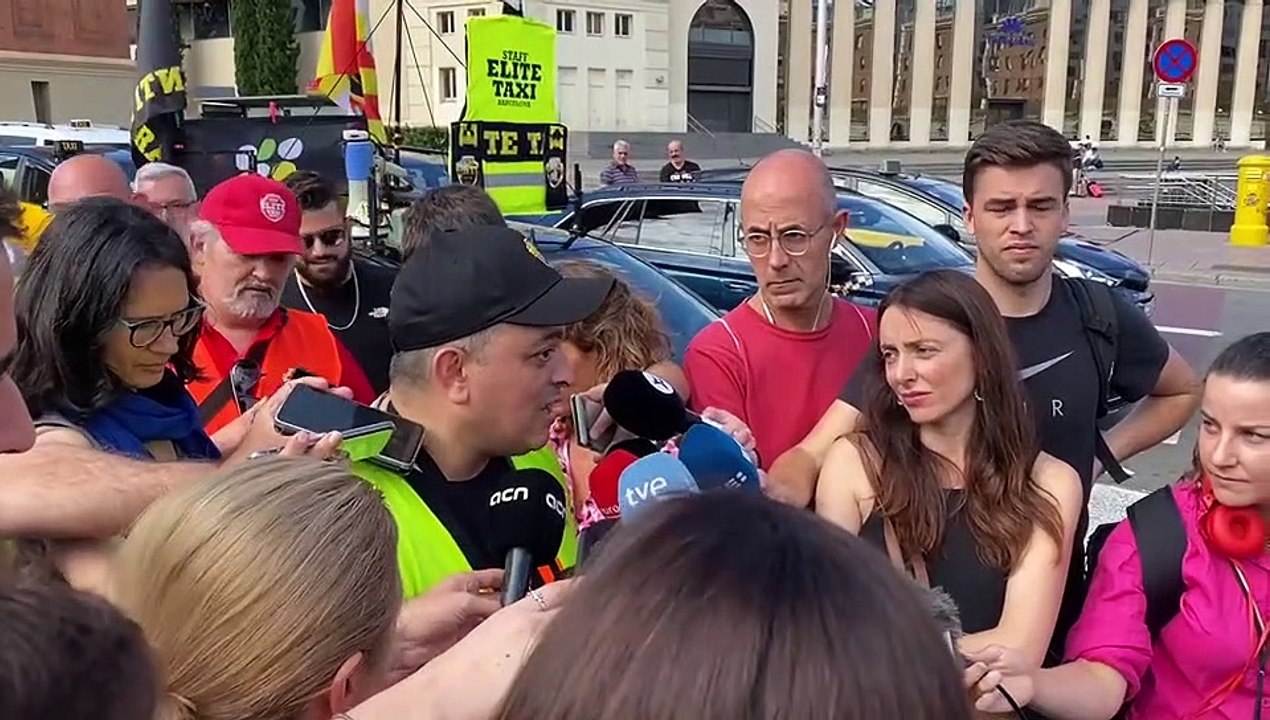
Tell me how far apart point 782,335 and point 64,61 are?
34881 millimetres

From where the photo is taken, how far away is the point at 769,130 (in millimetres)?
48031

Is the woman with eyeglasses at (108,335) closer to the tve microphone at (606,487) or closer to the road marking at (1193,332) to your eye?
the tve microphone at (606,487)

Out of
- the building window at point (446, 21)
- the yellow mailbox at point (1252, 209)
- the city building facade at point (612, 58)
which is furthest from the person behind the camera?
the building window at point (446, 21)

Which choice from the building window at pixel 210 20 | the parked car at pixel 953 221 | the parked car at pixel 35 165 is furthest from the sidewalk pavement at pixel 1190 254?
the building window at pixel 210 20

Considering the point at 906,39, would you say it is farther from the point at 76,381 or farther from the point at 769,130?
the point at 76,381

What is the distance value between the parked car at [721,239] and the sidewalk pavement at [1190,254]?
8.34 meters

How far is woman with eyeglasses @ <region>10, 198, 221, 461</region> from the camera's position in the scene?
229 centimetres

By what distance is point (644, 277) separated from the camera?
6.80m

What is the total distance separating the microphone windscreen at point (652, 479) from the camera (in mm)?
1567

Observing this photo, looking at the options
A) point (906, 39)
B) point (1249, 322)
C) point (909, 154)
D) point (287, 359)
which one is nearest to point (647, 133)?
point (909, 154)

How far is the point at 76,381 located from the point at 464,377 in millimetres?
823

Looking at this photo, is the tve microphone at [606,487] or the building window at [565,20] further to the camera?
the building window at [565,20]

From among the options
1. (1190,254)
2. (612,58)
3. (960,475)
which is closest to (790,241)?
(960,475)

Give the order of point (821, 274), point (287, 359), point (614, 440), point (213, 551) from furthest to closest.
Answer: point (287, 359) → point (821, 274) → point (614, 440) → point (213, 551)
